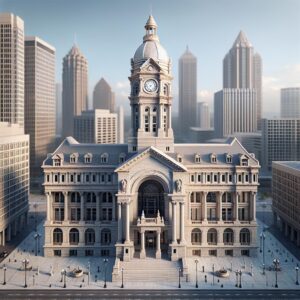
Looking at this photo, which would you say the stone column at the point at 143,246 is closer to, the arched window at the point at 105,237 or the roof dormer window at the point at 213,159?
the arched window at the point at 105,237

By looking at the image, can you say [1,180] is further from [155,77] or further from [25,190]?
[155,77]

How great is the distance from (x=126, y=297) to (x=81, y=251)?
31.3m

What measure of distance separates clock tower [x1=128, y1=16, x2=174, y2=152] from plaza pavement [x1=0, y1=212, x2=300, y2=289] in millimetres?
31319

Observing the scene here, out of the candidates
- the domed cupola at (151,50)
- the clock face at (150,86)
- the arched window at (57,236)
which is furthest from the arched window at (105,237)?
the domed cupola at (151,50)

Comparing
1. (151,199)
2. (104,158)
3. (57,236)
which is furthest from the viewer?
(104,158)

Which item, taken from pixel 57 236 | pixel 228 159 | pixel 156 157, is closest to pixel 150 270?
pixel 156 157

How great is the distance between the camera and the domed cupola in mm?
116875

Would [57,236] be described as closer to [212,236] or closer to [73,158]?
[73,158]

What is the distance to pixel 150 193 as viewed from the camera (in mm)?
111938

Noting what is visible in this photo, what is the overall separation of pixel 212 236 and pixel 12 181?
60447mm

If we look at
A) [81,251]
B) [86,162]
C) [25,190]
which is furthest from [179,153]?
[25,190]

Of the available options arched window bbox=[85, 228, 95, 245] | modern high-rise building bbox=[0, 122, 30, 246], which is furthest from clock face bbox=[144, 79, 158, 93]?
modern high-rise building bbox=[0, 122, 30, 246]

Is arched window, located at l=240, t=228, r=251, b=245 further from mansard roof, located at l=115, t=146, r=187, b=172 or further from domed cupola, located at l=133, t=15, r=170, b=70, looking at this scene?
domed cupola, located at l=133, t=15, r=170, b=70

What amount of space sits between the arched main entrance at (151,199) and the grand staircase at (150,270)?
12640 millimetres
